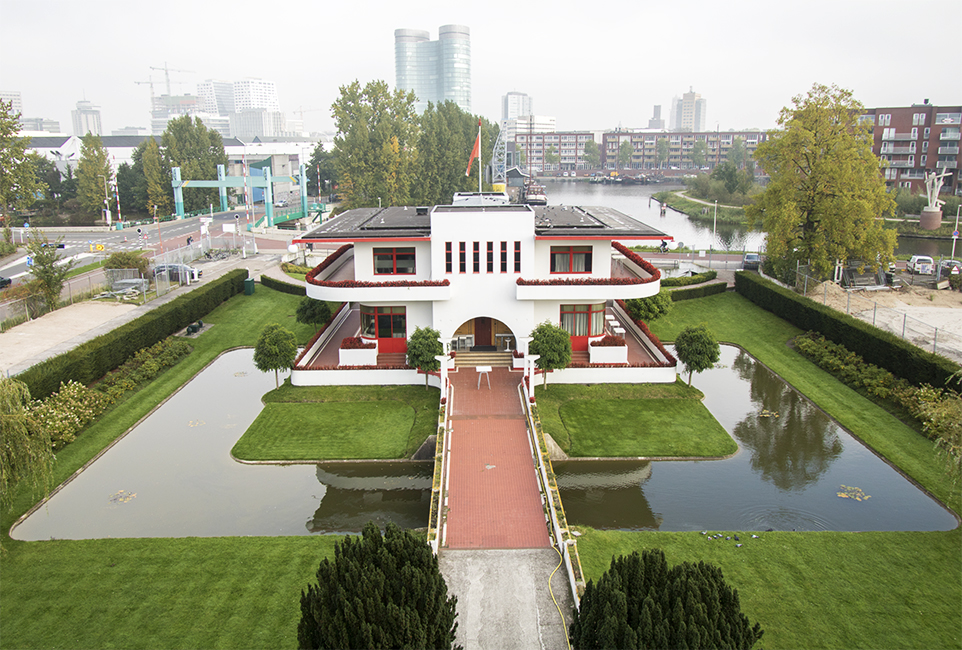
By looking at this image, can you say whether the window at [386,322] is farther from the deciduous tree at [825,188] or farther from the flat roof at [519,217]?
the deciduous tree at [825,188]

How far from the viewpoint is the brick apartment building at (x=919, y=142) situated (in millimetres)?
83688

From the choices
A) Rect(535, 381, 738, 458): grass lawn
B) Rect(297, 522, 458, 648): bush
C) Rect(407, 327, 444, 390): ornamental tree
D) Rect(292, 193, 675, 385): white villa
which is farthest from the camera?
Rect(292, 193, 675, 385): white villa

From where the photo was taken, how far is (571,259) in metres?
30.1

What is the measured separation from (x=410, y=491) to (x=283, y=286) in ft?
90.6

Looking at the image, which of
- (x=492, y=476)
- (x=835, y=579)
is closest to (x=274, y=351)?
(x=492, y=476)

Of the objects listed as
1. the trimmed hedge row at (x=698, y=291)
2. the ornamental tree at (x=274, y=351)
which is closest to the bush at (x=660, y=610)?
the ornamental tree at (x=274, y=351)

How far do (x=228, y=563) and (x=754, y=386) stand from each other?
23.2m

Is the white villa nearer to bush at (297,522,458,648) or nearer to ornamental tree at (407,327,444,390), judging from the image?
ornamental tree at (407,327,444,390)

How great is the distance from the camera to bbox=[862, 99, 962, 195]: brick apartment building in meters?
83.7

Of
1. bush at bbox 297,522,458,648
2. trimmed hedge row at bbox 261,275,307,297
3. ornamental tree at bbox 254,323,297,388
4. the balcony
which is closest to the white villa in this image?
the balcony

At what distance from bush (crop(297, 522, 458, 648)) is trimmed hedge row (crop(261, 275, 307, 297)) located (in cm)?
3368

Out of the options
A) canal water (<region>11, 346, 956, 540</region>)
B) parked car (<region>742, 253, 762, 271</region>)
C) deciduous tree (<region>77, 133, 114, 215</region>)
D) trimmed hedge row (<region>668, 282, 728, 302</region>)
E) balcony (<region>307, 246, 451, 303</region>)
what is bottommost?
canal water (<region>11, 346, 956, 540</region>)

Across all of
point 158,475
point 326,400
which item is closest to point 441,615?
point 158,475

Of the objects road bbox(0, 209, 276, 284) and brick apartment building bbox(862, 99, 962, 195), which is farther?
brick apartment building bbox(862, 99, 962, 195)
